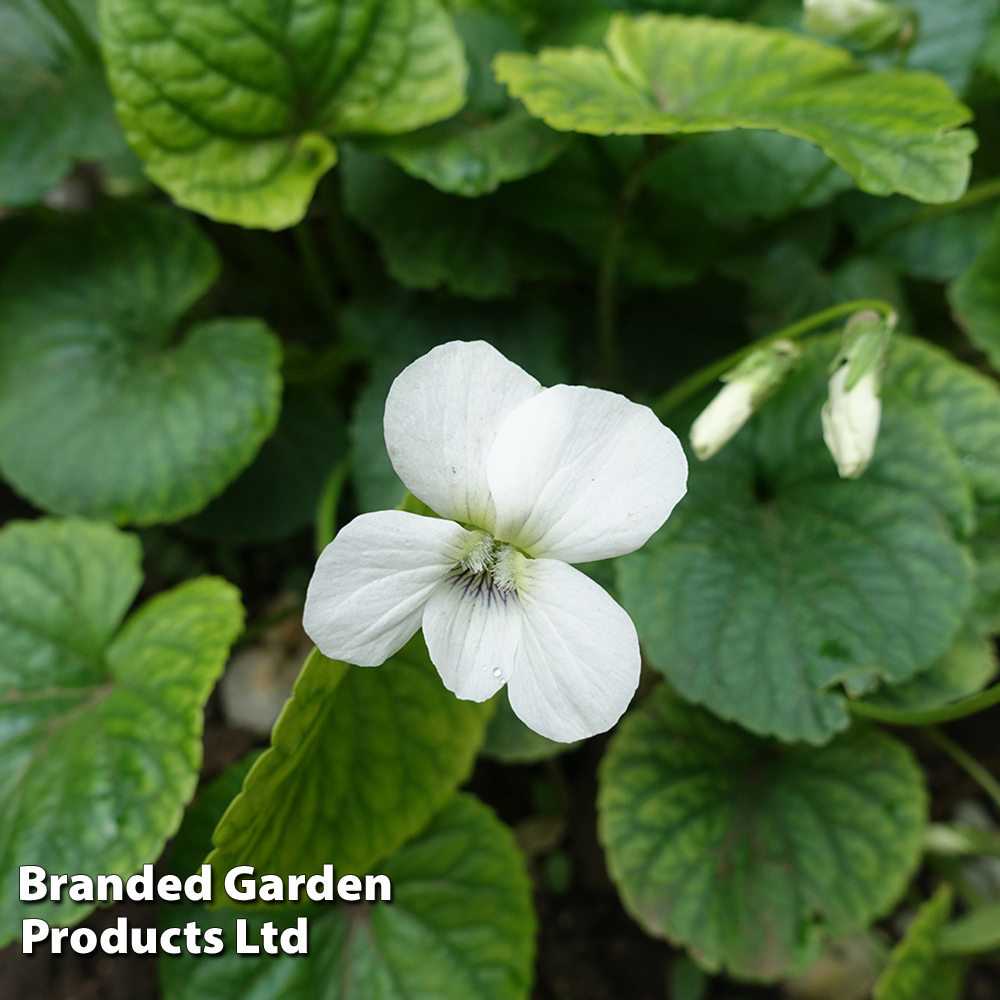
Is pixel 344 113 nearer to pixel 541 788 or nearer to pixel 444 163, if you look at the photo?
pixel 444 163

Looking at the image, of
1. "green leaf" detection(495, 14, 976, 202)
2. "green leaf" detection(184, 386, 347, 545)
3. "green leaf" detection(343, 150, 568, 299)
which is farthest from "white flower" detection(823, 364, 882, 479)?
"green leaf" detection(184, 386, 347, 545)

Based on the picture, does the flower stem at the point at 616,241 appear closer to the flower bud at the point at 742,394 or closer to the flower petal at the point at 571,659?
the flower bud at the point at 742,394

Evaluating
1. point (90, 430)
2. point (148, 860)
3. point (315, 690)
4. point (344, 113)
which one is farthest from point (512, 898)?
point (344, 113)

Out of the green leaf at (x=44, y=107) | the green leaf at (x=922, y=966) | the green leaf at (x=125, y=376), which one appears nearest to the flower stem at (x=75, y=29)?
the green leaf at (x=44, y=107)

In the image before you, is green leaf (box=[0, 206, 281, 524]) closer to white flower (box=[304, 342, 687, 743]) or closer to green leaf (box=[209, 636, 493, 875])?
green leaf (box=[209, 636, 493, 875])

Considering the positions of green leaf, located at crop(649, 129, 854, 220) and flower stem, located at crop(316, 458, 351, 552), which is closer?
flower stem, located at crop(316, 458, 351, 552)
